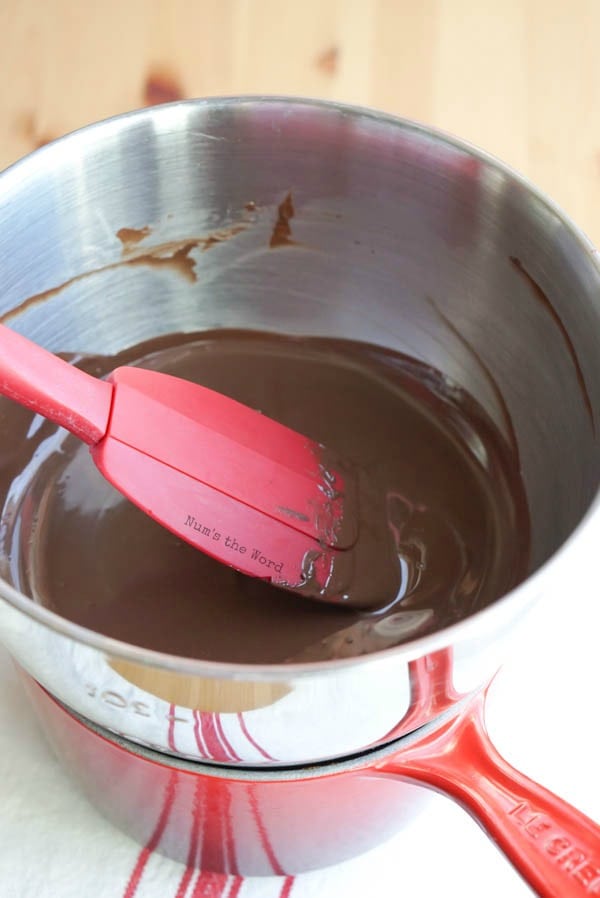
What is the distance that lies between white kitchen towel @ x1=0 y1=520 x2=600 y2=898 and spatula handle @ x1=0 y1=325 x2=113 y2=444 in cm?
21

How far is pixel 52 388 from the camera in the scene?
0.62m

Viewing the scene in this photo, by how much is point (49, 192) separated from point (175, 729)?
16.2 inches

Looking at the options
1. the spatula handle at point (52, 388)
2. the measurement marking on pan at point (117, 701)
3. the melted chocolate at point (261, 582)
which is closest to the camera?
the measurement marking on pan at point (117, 701)

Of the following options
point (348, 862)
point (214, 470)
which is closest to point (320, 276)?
point (214, 470)

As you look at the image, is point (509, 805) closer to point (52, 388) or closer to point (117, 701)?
point (117, 701)

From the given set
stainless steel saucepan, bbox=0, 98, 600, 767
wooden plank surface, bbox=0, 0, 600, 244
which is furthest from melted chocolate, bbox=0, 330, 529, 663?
wooden plank surface, bbox=0, 0, 600, 244

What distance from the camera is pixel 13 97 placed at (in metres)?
1.01

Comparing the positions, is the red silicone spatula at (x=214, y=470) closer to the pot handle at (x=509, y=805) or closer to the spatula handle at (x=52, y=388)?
the spatula handle at (x=52, y=388)

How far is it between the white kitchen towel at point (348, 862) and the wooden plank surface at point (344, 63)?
51 centimetres

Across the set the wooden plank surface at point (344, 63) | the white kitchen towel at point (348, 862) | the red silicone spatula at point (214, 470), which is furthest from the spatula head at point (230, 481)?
the wooden plank surface at point (344, 63)

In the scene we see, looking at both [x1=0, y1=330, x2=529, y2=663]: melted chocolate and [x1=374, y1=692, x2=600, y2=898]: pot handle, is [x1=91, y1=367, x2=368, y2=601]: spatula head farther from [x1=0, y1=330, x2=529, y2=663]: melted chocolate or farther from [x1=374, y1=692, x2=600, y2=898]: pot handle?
[x1=374, y1=692, x2=600, y2=898]: pot handle

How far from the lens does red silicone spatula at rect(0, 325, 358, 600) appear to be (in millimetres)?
661

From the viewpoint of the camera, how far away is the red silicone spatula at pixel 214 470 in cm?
66

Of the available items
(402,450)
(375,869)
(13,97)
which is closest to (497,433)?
(402,450)
